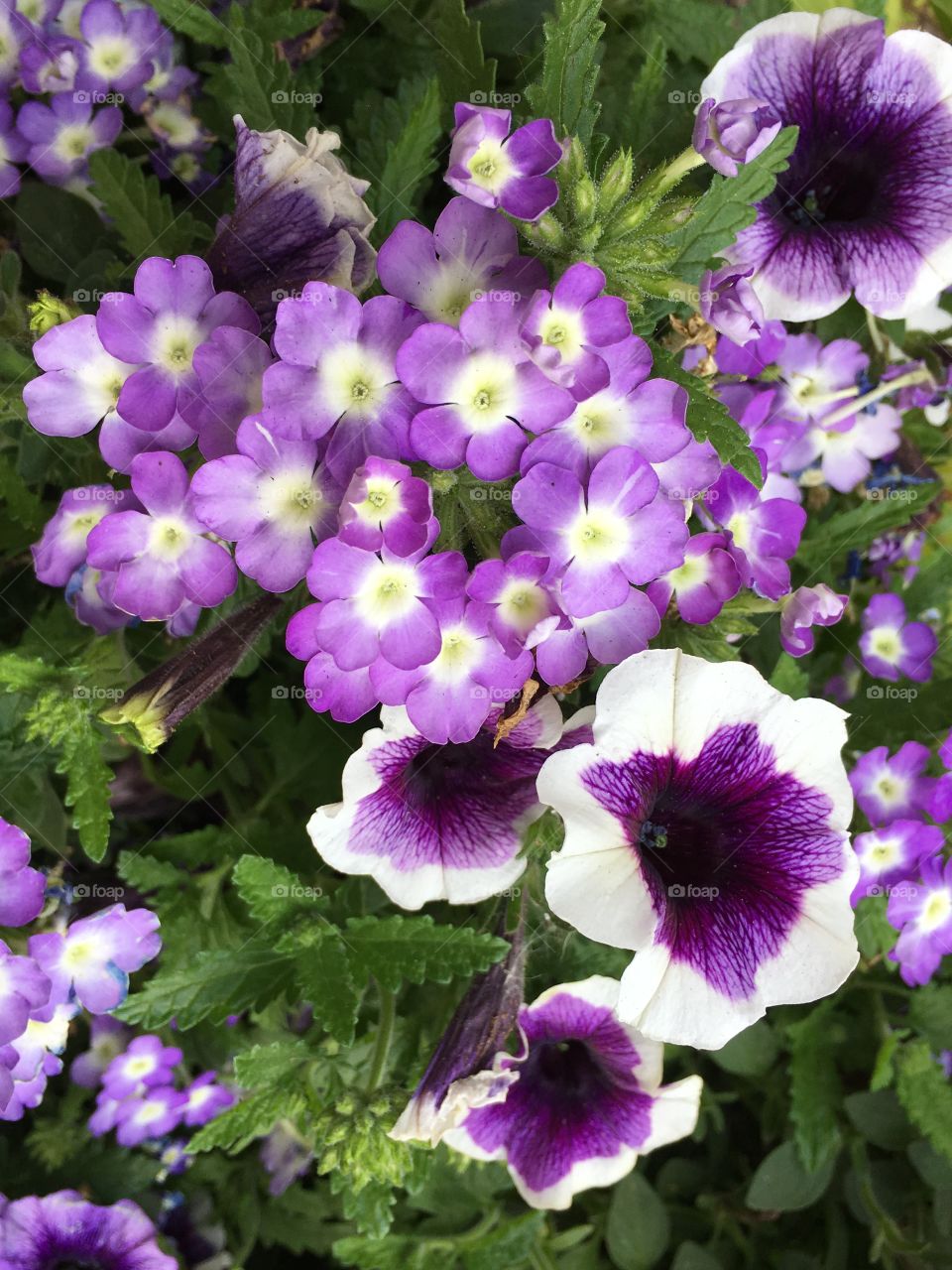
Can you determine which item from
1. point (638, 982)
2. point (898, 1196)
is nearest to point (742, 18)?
point (638, 982)

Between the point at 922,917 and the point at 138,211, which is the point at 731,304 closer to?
the point at 138,211

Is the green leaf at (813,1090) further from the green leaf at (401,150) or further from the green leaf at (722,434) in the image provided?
the green leaf at (401,150)

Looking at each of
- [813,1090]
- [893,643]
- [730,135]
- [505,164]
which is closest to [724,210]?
[730,135]

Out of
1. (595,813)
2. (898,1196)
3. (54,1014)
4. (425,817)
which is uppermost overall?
(595,813)

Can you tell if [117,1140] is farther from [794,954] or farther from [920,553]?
[920,553]

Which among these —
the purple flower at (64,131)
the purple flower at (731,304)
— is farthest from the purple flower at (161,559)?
the purple flower at (64,131)
